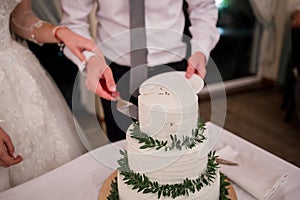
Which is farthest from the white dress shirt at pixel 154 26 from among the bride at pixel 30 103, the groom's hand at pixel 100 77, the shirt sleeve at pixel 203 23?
the groom's hand at pixel 100 77

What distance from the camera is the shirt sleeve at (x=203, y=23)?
1.56 meters

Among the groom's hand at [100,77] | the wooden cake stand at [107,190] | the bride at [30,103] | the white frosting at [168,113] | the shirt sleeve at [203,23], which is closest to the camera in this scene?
the white frosting at [168,113]

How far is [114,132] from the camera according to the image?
163 cm

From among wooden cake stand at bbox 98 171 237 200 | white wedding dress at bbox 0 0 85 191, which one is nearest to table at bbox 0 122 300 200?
wooden cake stand at bbox 98 171 237 200

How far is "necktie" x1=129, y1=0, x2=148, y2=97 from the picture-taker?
1.43m

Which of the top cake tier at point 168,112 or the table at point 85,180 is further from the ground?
the top cake tier at point 168,112

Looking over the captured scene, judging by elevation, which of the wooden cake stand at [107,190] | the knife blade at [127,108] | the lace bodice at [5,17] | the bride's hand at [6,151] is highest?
the lace bodice at [5,17]

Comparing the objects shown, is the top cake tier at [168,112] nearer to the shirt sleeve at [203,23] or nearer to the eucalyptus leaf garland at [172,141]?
the eucalyptus leaf garland at [172,141]

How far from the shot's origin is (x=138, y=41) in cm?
151

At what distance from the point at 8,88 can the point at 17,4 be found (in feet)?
1.08

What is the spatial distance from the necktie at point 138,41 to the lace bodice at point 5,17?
446 mm

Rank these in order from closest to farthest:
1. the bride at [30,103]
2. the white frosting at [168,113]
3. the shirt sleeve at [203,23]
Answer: the white frosting at [168,113] < the bride at [30,103] < the shirt sleeve at [203,23]

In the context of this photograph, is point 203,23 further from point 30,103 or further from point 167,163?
point 167,163

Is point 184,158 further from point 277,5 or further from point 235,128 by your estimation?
point 277,5
